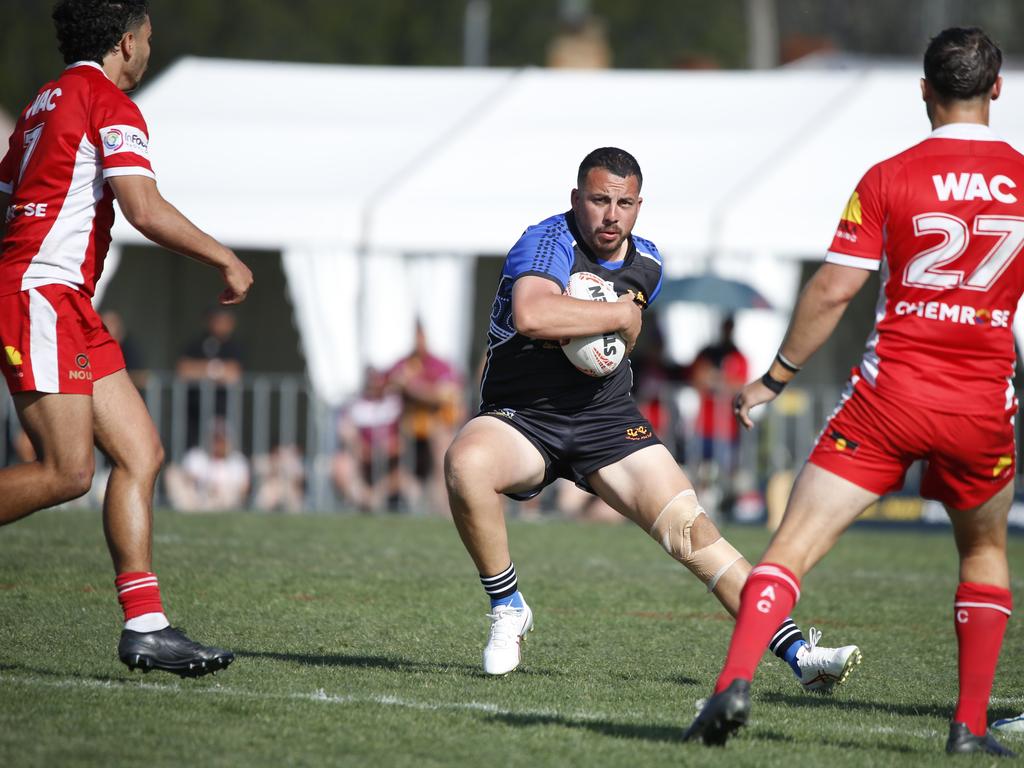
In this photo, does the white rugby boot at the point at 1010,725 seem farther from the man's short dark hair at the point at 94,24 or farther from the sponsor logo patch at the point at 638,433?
the man's short dark hair at the point at 94,24

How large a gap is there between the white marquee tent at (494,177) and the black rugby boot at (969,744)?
1055cm

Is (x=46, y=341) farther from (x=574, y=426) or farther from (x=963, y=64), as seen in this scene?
(x=963, y=64)

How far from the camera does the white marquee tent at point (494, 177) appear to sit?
50.0 feet

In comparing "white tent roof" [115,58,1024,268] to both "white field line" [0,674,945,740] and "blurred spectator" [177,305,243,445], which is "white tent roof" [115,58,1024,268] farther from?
"white field line" [0,674,945,740]

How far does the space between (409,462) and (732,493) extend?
3235 millimetres

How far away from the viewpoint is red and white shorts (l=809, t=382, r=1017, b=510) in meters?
4.55

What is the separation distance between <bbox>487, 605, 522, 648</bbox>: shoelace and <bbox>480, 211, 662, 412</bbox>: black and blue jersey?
0.80 metres

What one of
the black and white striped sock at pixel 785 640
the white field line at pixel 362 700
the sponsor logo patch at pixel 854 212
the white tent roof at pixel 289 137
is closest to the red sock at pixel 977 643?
the white field line at pixel 362 700

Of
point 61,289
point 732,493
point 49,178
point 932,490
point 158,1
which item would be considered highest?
point 158,1

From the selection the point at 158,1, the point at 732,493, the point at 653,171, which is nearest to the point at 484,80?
the point at 653,171

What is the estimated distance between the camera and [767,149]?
A: 1594cm

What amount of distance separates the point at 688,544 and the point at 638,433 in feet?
1.72

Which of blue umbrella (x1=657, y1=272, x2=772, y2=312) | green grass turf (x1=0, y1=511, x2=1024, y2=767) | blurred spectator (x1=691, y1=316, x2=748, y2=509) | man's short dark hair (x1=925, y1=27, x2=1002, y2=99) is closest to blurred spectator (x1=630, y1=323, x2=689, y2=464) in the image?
blurred spectator (x1=691, y1=316, x2=748, y2=509)

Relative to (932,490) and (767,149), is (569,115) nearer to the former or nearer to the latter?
(767,149)
